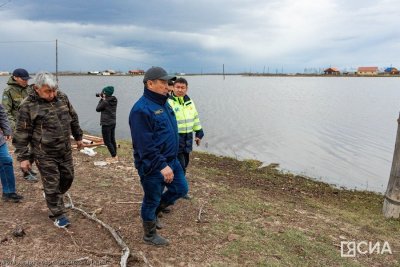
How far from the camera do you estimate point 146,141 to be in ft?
13.0

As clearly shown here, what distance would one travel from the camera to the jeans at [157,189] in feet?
13.7

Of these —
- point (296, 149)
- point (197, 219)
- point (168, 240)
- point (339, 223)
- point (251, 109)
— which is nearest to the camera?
point (168, 240)

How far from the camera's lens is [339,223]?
651cm

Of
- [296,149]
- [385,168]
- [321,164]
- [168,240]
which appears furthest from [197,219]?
[296,149]

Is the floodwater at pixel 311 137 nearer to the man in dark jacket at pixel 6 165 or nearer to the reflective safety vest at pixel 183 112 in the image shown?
the reflective safety vest at pixel 183 112

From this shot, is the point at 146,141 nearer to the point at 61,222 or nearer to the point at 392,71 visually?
the point at 61,222

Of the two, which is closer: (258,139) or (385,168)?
(385,168)

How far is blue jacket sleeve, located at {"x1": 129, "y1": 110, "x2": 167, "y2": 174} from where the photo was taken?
13.0 feet

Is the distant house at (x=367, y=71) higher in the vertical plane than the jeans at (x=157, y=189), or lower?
higher

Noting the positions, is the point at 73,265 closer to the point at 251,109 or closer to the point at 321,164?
the point at 321,164

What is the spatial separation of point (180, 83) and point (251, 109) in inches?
1198

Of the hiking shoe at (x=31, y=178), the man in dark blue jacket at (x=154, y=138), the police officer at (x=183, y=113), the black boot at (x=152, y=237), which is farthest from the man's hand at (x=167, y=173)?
the hiking shoe at (x=31, y=178)

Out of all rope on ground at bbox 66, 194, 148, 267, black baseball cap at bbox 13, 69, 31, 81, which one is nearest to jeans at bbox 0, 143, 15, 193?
rope on ground at bbox 66, 194, 148, 267

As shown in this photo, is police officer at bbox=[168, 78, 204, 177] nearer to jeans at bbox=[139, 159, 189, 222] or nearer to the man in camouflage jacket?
jeans at bbox=[139, 159, 189, 222]
